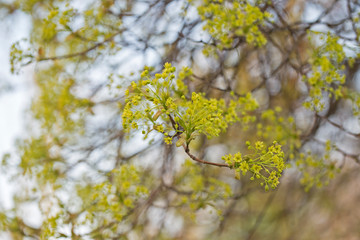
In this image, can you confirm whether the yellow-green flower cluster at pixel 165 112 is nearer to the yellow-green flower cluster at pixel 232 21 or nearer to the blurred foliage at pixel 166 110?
the blurred foliage at pixel 166 110

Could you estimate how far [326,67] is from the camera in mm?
1544

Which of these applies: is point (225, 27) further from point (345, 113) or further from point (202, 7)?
point (345, 113)

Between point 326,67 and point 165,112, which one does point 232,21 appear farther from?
point 165,112

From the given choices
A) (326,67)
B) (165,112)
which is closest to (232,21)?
(326,67)

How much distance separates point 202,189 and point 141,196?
38 cm

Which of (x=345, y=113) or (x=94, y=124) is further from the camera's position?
(x=345, y=113)

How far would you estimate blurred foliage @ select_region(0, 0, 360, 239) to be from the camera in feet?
5.15

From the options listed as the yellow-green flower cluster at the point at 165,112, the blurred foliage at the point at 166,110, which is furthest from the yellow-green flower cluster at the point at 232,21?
the yellow-green flower cluster at the point at 165,112

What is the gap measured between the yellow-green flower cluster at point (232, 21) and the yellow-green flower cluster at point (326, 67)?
272 mm

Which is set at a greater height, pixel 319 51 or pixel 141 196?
pixel 319 51

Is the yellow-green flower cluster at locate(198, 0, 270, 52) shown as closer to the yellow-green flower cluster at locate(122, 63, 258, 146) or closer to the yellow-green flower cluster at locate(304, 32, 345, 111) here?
the yellow-green flower cluster at locate(304, 32, 345, 111)

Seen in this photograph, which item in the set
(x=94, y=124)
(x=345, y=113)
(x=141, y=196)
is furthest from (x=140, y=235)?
(x=345, y=113)

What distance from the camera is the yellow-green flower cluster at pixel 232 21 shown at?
1.54 metres

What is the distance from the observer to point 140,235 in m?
1.98
